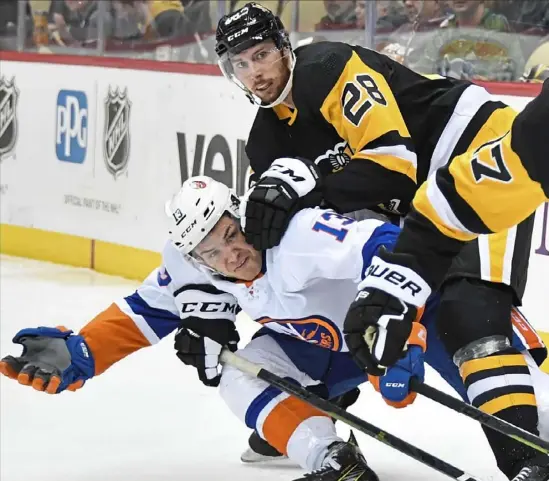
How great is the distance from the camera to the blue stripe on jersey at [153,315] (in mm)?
2824

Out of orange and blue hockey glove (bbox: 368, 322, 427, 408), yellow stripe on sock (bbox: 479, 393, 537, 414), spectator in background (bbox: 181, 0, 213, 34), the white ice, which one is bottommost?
the white ice

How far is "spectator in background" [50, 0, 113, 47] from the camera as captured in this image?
5.91m

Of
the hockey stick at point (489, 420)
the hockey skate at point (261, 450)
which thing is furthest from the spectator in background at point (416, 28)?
the hockey stick at point (489, 420)

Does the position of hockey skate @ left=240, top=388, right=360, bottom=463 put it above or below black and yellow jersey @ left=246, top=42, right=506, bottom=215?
below

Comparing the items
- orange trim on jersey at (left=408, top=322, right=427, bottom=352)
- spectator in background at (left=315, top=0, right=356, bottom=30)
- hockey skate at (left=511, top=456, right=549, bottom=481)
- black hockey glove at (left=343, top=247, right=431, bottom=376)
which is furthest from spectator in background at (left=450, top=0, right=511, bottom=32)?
black hockey glove at (left=343, top=247, right=431, bottom=376)

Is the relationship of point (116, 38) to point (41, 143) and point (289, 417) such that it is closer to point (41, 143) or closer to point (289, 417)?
point (41, 143)

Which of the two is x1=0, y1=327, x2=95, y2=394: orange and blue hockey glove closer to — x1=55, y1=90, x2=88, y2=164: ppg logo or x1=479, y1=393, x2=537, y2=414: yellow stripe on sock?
x1=479, y1=393, x2=537, y2=414: yellow stripe on sock

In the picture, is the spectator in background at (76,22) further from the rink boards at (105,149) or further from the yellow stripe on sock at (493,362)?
the yellow stripe on sock at (493,362)

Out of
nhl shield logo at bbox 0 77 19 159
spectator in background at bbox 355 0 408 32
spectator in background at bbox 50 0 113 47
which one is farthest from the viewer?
nhl shield logo at bbox 0 77 19 159

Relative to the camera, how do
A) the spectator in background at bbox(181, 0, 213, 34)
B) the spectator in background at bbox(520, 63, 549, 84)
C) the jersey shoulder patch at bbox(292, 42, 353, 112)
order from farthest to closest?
the spectator in background at bbox(181, 0, 213, 34), the spectator in background at bbox(520, 63, 549, 84), the jersey shoulder patch at bbox(292, 42, 353, 112)

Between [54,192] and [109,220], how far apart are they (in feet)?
1.42

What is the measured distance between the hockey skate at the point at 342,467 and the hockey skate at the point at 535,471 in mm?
329

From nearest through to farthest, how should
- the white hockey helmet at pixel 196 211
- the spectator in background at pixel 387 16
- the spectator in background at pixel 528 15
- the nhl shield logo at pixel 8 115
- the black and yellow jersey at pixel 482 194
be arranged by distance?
the black and yellow jersey at pixel 482 194 → the white hockey helmet at pixel 196 211 → the spectator in background at pixel 528 15 → the spectator in background at pixel 387 16 → the nhl shield logo at pixel 8 115

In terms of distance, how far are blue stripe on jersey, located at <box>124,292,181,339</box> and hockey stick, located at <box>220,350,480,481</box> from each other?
18cm
